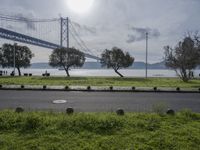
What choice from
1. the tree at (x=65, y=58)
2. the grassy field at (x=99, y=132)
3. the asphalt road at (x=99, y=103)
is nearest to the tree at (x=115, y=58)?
the tree at (x=65, y=58)

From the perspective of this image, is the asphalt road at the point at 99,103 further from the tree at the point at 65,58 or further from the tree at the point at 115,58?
the tree at the point at 65,58

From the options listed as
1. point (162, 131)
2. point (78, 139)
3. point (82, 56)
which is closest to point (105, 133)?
point (78, 139)

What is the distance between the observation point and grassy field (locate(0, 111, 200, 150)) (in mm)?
5789

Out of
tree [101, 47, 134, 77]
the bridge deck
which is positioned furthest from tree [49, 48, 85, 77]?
the bridge deck

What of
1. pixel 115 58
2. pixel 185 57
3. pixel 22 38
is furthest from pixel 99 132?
pixel 22 38

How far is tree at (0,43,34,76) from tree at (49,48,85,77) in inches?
271

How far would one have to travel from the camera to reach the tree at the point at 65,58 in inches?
2069

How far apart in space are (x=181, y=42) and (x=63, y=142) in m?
34.0

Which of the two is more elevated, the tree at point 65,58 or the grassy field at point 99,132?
the tree at point 65,58

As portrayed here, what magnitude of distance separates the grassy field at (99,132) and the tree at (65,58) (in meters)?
44.6

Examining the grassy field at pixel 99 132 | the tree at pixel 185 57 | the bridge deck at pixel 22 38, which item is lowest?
the grassy field at pixel 99 132

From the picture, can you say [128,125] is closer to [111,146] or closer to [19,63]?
[111,146]

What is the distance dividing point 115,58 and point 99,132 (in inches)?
1691

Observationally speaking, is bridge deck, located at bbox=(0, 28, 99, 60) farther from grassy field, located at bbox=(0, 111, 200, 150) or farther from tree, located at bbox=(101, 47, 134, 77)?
grassy field, located at bbox=(0, 111, 200, 150)
